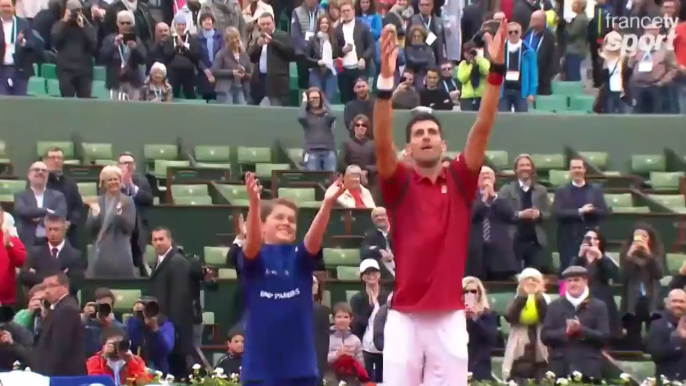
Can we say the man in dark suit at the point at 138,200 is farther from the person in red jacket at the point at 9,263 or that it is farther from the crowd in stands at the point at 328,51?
the crowd in stands at the point at 328,51

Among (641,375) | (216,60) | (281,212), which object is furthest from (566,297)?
(216,60)

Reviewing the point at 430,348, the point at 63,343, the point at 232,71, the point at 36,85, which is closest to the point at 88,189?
the point at 232,71

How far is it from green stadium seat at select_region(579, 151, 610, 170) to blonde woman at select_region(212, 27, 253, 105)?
4293 mm

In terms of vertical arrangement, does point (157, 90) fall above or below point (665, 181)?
above

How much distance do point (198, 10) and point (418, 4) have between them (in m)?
2.83

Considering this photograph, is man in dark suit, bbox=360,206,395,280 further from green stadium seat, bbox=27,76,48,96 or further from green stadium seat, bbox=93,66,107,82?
green stadium seat, bbox=27,76,48,96

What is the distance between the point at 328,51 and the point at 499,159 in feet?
7.96

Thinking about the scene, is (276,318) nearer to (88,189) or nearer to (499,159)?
(88,189)

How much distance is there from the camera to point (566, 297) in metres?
14.7

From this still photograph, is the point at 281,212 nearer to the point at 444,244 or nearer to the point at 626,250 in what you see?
the point at 444,244

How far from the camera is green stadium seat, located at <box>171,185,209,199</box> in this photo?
18.7 m

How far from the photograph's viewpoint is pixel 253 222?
8773 mm

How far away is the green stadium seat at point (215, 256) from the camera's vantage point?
17.0 metres

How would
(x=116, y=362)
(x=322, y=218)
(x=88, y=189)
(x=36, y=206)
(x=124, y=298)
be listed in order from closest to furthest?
(x=322, y=218) < (x=116, y=362) < (x=124, y=298) < (x=36, y=206) < (x=88, y=189)
